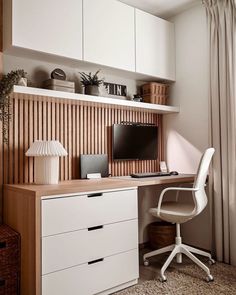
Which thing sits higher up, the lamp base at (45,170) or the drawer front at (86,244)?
the lamp base at (45,170)

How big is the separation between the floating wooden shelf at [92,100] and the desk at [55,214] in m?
0.75

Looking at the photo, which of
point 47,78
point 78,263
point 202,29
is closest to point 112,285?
point 78,263

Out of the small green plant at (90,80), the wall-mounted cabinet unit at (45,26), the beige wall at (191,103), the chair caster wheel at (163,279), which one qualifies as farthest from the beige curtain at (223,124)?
the wall-mounted cabinet unit at (45,26)

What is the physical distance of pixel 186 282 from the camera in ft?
7.89

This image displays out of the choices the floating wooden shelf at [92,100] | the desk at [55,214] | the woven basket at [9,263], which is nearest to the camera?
the desk at [55,214]

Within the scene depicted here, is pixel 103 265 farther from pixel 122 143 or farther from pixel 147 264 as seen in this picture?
pixel 122 143

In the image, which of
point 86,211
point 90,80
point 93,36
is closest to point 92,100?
point 90,80

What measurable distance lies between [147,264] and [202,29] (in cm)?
254

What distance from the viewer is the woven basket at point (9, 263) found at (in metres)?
1.99

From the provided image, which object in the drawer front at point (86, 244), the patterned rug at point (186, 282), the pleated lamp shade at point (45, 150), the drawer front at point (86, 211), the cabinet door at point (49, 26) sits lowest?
the patterned rug at point (186, 282)

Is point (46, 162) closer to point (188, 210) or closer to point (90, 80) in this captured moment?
point (90, 80)

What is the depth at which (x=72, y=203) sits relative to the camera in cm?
204

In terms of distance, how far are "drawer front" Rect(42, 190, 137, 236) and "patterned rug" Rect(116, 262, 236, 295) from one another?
1.87 ft

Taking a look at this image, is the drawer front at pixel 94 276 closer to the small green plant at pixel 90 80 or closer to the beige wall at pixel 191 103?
the beige wall at pixel 191 103
